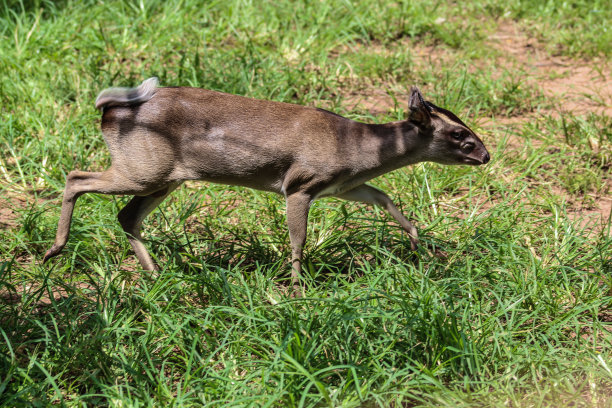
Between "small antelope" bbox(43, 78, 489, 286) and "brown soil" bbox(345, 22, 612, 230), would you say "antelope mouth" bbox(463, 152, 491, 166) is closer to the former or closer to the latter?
"small antelope" bbox(43, 78, 489, 286)

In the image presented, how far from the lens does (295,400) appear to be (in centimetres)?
397

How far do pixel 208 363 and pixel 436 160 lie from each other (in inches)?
86.5

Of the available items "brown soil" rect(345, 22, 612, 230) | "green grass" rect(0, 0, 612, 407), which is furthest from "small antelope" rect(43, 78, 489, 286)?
"brown soil" rect(345, 22, 612, 230)

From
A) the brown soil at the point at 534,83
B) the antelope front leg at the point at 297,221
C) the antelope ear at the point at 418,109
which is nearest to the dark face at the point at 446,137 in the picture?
the antelope ear at the point at 418,109

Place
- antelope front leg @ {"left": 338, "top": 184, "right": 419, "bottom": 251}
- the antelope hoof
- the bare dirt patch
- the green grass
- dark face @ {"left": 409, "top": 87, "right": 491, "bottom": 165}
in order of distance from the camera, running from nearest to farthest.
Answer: the green grass, the antelope hoof, dark face @ {"left": 409, "top": 87, "right": 491, "bottom": 165}, antelope front leg @ {"left": 338, "top": 184, "right": 419, "bottom": 251}, the bare dirt patch

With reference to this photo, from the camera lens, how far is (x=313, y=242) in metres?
5.70

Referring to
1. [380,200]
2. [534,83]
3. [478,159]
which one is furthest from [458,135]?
[534,83]

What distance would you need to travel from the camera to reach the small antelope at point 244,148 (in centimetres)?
508

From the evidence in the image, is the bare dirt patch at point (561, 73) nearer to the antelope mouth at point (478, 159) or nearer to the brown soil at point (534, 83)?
the brown soil at point (534, 83)

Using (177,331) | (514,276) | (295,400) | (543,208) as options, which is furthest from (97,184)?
(543,208)

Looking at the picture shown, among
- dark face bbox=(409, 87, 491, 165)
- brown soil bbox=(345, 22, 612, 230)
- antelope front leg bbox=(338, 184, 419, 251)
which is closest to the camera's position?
dark face bbox=(409, 87, 491, 165)

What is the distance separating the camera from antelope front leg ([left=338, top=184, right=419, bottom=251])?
555cm

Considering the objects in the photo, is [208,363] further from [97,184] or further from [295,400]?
[97,184]

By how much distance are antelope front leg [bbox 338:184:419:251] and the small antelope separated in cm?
7
